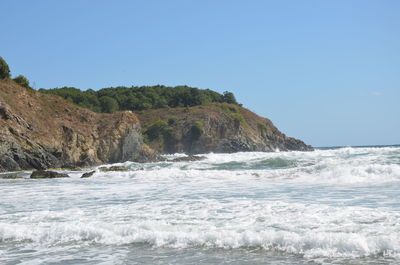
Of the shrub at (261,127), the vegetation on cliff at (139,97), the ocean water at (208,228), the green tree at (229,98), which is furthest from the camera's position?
the green tree at (229,98)

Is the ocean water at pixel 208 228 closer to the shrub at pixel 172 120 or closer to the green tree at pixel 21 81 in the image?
the green tree at pixel 21 81

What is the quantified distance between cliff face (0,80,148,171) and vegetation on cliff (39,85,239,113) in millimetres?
36807

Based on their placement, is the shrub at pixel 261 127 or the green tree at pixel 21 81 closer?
the green tree at pixel 21 81

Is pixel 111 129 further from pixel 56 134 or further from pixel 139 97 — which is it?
pixel 139 97

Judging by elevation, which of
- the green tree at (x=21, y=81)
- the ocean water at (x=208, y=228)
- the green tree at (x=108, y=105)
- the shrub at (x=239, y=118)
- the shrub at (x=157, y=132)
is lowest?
the ocean water at (x=208, y=228)

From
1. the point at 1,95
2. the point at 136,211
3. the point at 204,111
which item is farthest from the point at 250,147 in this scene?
the point at 136,211

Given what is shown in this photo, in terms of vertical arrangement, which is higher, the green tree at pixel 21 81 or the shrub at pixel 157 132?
the green tree at pixel 21 81

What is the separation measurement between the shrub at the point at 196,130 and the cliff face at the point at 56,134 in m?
26.7

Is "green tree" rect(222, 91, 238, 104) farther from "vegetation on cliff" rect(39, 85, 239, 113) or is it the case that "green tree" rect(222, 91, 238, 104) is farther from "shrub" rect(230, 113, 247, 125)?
"shrub" rect(230, 113, 247, 125)

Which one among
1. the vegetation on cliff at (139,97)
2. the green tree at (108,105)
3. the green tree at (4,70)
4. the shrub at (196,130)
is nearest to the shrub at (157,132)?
the shrub at (196,130)

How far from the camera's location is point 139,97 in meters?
98.6

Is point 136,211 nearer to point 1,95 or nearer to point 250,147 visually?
point 1,95

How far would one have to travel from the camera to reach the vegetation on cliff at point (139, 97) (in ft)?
278

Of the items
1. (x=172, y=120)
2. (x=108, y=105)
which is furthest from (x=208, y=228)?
(x=108, y=105)
